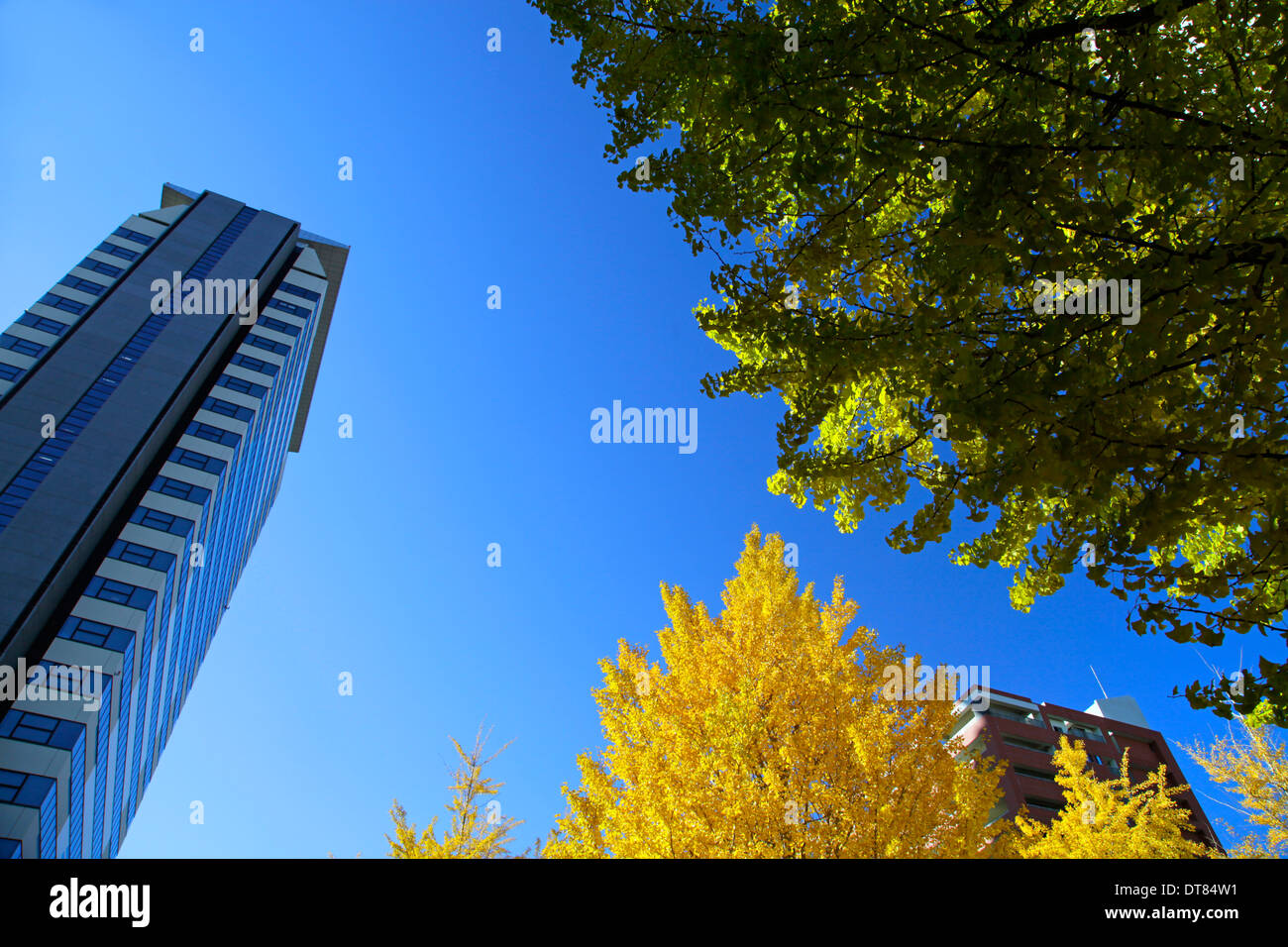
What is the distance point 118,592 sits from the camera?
83.5 ft

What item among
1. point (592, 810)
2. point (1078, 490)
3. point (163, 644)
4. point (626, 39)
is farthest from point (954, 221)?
point (163, 644)

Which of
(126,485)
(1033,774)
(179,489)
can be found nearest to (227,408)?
(179,489)

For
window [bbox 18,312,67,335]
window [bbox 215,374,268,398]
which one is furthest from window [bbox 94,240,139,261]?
window [bbox 215,374,268,398]

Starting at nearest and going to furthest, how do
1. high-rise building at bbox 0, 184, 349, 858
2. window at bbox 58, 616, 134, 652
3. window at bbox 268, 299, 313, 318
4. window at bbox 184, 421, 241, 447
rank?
1. high-rise building at bbox 0, 184, 349, 858
2. window at bbox 58, 616, 134, 652
3. window at bbox 184, 421, 241, 447
4. window at bbox 268, 299, 313, 318

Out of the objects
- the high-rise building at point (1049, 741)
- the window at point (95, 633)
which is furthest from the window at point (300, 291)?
the high-rise building at point (1049, 741)

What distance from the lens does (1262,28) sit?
3100mm

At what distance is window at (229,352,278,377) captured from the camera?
3795 centimetres

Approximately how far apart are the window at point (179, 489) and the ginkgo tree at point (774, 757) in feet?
105

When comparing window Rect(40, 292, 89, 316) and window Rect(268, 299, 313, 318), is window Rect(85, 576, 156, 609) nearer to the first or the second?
window Rect(40, 292, 89, 316)

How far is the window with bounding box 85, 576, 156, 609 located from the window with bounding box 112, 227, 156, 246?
29.1 meters

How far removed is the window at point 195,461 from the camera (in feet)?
102

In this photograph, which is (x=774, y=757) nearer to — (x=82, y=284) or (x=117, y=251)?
(x=82, y=284)

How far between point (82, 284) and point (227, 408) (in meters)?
13.5
